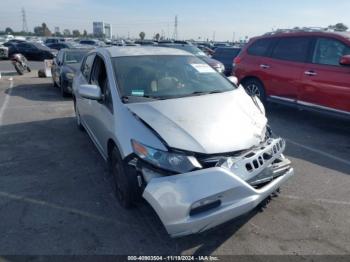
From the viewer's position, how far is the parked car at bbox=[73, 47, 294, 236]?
236cm

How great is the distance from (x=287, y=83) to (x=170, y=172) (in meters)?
5.04

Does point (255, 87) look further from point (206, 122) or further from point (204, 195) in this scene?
point (204, 195)

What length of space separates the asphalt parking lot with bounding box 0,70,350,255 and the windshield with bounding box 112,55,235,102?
4.25 feet

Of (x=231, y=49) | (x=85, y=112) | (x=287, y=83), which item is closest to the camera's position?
(x=85, y=112)

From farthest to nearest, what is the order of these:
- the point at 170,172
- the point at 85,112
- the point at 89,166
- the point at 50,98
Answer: the point at 50,98, the point at 85,112, the point at 89,166, the point at 170,172

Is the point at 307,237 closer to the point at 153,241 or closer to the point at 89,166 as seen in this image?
the point at 153,241

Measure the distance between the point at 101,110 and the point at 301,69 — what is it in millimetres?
4533

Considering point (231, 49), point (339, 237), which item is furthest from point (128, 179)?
point (231, 49)

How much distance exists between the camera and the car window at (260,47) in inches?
288

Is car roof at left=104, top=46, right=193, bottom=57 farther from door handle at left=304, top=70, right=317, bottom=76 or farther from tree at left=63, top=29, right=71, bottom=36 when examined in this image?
tree at left=63, top=29, right=71, bottom=36

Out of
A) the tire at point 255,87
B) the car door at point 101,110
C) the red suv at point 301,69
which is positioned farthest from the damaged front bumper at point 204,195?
the tire at point 255,87

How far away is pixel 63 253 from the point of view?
2.64 metres

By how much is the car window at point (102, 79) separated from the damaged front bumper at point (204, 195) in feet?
4.46

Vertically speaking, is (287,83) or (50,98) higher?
(287,83)
